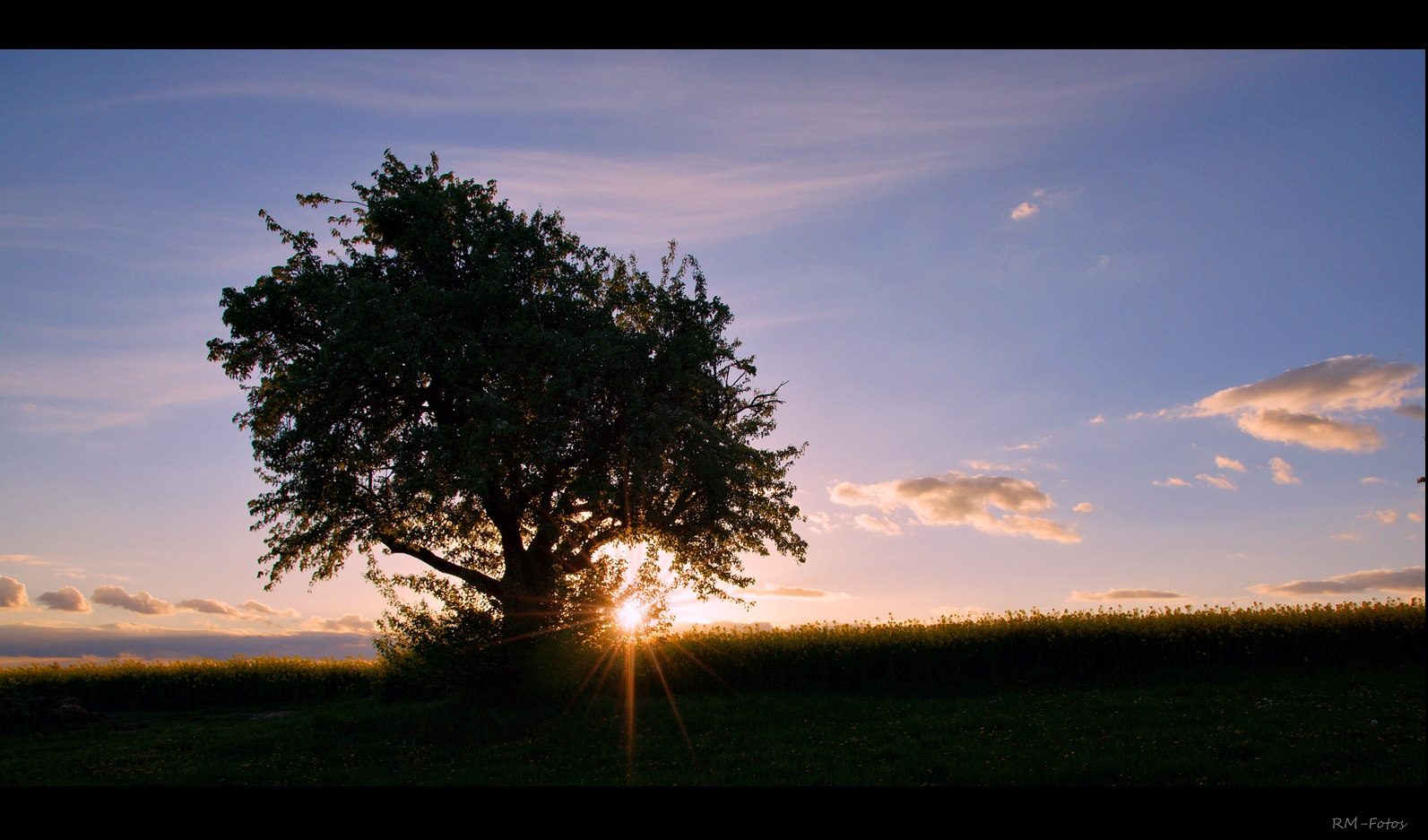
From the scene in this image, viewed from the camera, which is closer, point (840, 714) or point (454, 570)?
point (840, 714)

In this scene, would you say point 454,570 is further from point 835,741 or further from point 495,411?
point 835,741

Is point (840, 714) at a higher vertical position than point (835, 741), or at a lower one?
lower

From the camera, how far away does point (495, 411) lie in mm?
22547

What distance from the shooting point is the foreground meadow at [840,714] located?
1780 cm

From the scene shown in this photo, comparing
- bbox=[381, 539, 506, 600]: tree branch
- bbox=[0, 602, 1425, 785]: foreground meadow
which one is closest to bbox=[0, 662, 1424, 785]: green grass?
bbox=[0, 602, 1425, 785]: foreground meadow

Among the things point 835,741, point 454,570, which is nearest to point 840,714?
point 835,741

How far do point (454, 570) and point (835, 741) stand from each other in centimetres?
1394

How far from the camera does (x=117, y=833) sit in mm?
11602

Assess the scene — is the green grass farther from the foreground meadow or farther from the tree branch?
the tree branch

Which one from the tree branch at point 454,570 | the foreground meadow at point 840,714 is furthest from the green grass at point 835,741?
the tree branch at point 454,570

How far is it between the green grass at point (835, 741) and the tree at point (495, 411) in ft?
13.7

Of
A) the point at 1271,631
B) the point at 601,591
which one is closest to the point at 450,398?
the point at 601,591

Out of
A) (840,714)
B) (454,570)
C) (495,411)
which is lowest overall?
(840,714)
